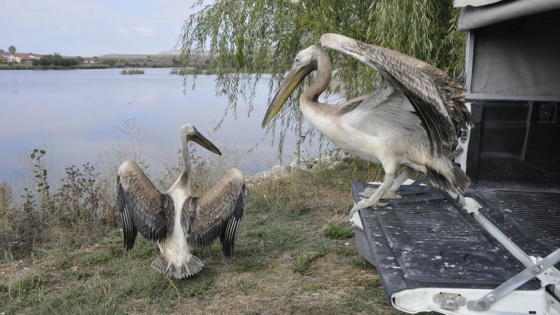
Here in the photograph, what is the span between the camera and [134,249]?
5.30 metres

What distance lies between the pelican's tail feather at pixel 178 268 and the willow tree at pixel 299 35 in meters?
3.23

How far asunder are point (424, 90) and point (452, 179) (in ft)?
2.58

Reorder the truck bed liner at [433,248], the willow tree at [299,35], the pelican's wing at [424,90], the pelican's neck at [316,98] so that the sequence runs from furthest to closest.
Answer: the willow tree at [299,35] < the pelican's neck at [316,98] < the pelican's wing at [424,90] < the truck bed liner at [433,248]

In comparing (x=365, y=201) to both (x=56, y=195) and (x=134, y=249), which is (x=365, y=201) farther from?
(x=56, y=195)

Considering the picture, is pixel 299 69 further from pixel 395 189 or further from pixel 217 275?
pixel 217 275

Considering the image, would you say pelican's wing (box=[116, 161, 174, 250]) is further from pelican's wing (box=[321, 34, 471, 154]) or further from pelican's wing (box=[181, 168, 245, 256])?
pelican's wing (box=[321, 34, 471, 154])

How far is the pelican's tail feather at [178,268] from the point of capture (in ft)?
14.3

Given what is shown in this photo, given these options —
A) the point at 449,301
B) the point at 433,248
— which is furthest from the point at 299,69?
the point at 449,301

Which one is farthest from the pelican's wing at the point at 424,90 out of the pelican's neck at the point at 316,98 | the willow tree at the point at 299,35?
the willow tree at the point at 299,35

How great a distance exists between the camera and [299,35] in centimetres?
793

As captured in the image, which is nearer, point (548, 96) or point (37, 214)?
point (548, 96)

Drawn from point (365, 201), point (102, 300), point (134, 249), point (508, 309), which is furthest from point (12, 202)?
point (508, 309)

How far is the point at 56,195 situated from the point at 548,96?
16.7 ft

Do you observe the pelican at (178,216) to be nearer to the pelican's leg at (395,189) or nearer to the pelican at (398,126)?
the pelican at (398,126)
